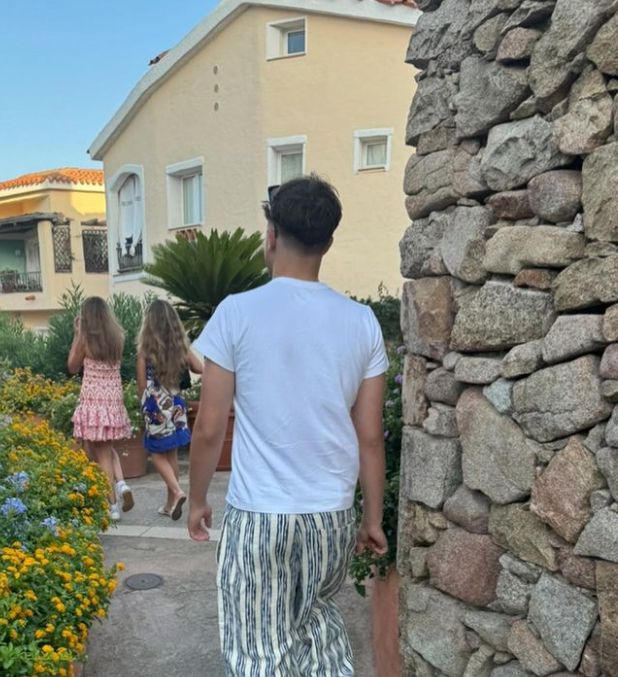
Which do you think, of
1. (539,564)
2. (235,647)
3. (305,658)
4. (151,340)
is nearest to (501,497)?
(539,564)

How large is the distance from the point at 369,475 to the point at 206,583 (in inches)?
84.4

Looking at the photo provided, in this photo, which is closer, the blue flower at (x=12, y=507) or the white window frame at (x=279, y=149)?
the blue flower at (x=12, y=507)

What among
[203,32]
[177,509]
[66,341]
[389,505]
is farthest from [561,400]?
[203,32]

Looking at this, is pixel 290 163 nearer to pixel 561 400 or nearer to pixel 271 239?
pixel 271 239

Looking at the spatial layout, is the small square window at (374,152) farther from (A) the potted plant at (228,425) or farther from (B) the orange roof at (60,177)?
(B) the orange roof at (60,177)

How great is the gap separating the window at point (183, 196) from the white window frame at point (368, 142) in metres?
3.42

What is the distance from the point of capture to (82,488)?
3.51 m

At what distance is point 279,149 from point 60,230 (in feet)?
49.1

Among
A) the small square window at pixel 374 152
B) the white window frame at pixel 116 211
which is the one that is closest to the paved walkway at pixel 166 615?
the small square window at pixel 374 152

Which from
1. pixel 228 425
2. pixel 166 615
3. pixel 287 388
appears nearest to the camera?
pixel 287 388

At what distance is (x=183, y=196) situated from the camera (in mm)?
12773

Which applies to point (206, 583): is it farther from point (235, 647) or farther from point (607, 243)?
point (607, 243)

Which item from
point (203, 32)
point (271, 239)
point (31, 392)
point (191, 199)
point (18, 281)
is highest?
point (203, 32)

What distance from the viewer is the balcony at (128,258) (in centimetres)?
1388
